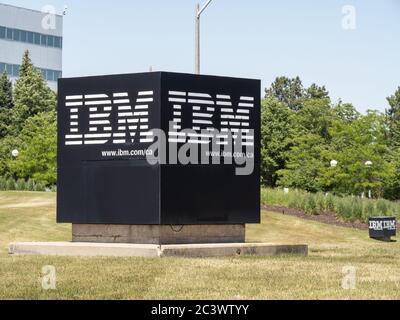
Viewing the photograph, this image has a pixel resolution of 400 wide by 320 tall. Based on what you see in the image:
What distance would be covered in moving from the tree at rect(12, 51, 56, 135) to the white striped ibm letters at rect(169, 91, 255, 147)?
56290 mm

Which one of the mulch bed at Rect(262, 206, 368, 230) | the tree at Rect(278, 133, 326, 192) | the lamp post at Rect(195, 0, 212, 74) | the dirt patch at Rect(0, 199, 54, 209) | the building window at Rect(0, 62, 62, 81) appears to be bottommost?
the mulch bed at Rect(262, 206, 368, 230)

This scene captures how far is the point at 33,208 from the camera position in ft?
107

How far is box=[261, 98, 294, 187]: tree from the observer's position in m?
80.4

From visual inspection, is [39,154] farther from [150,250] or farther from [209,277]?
[209,277]

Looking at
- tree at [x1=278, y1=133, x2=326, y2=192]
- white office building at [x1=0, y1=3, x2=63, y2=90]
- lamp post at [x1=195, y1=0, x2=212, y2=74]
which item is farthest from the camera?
white office building at [x1=0, y1=3, x2=63, y2=90]

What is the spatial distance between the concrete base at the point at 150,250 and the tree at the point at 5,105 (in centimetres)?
5832

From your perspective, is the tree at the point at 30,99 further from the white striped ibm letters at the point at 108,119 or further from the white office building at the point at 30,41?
the white striped ibm letters at the point at 108,119

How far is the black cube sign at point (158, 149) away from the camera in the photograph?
69.2 ft

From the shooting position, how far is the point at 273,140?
8156cm

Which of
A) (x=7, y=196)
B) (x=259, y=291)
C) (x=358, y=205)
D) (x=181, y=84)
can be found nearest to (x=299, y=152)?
(x=358, y=205)

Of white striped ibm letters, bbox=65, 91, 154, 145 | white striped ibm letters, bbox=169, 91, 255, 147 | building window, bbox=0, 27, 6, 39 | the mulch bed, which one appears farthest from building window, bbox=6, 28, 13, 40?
A: white striped ibm letters, bbox=169, 91, 255, 147

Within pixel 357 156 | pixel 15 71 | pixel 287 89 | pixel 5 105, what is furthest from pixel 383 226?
pixel 287 89

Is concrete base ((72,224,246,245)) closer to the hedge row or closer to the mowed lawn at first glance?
the mowed lawn

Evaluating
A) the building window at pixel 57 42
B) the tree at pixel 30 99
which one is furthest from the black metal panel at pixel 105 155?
the building window at pixel 57 42
